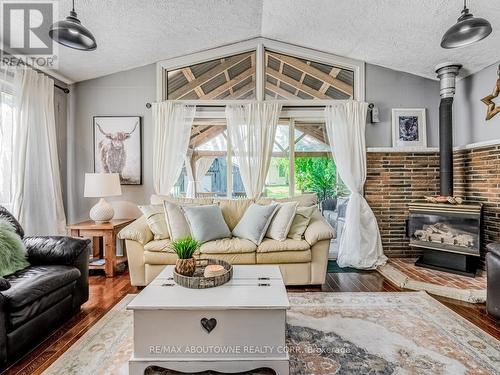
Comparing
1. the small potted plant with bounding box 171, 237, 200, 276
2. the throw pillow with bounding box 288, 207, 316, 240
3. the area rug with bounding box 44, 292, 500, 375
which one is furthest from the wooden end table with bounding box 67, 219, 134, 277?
the throw pillow with bounding box 288, 207, 316, 240

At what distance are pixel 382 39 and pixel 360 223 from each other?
2.29 m

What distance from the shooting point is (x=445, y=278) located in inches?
130

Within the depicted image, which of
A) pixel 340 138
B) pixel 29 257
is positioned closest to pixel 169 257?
pixel 29 257

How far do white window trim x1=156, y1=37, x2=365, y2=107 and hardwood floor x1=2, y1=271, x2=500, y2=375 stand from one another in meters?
2.40

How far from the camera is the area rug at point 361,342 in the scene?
1.77 metres

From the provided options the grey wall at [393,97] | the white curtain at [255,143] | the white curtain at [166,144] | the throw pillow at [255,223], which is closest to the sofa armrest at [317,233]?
the throw pillow at [255,223]

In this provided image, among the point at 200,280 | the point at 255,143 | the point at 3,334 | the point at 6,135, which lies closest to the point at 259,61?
the point at 255,143

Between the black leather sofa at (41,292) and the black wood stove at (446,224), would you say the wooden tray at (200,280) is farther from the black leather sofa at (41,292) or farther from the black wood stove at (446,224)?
the black wood stove at (446,224)

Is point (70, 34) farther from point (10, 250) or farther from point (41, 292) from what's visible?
point (41, 292)

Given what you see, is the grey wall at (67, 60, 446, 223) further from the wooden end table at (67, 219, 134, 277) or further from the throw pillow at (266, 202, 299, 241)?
the throw pillow at (266, 202, 299, 241)

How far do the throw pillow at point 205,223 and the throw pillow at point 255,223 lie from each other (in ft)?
0.54

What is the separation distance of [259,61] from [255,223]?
2406 mm

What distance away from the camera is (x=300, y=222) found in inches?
128

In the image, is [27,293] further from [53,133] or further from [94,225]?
[53,133]
